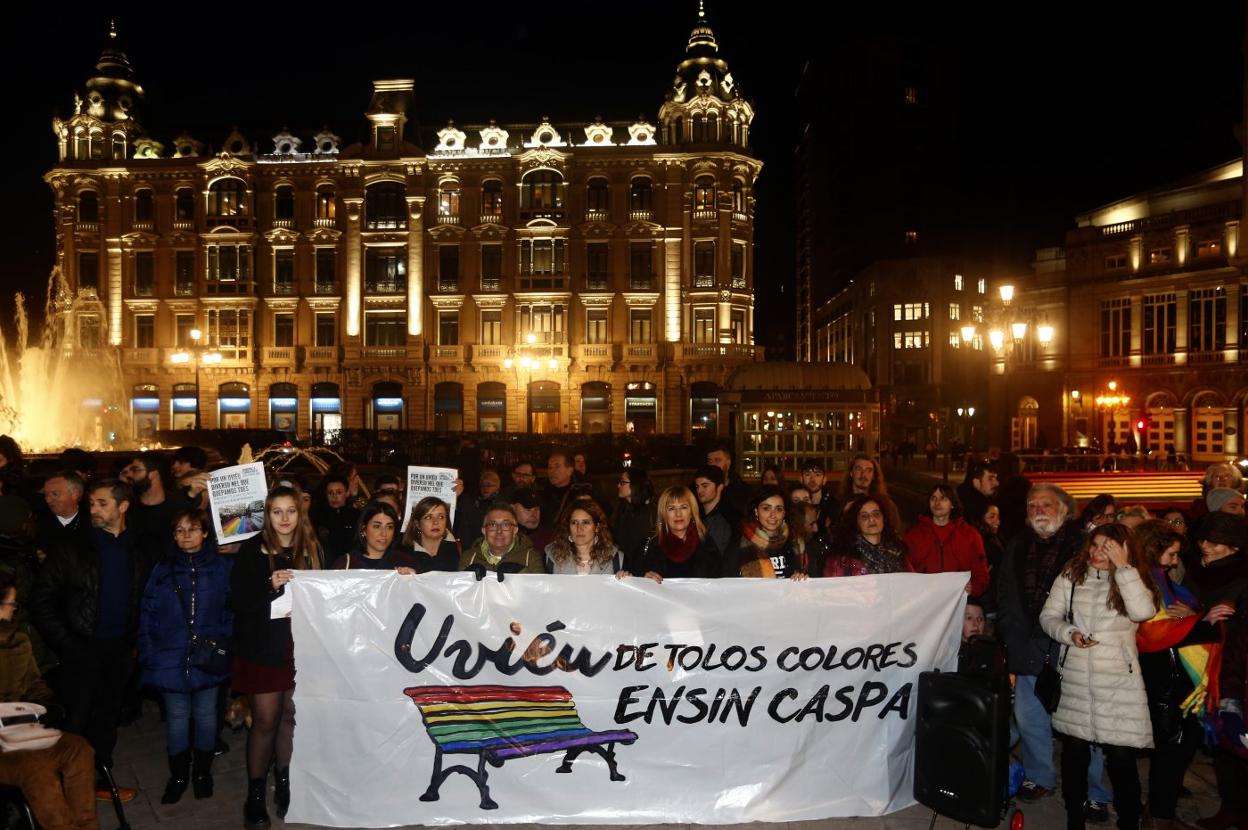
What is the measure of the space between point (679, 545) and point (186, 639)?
3.61 meters

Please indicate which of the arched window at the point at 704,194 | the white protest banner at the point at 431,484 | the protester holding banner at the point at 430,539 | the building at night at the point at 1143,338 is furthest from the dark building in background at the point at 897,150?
the protester holding banner at the point at 430,539

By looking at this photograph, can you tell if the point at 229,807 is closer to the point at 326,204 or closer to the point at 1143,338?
the point at 326,204

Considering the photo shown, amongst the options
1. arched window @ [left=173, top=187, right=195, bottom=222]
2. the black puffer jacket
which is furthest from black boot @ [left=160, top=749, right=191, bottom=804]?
arched window @ [left=173, top=187, right=195, bottom=222]

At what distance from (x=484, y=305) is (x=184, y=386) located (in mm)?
18387

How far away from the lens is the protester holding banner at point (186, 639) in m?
6.19

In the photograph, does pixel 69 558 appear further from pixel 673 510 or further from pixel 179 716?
pixel 673 510

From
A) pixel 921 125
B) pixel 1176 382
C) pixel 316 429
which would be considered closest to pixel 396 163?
pixel 316 429

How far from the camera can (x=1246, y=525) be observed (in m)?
6.71

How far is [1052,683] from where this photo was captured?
5.73 m

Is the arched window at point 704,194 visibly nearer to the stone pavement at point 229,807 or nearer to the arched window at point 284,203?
the arched window at point 284,203

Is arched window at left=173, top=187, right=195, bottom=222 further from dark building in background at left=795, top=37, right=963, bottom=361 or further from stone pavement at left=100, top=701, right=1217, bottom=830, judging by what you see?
dark building in background at left=795, top=37, right=963, bottom=361

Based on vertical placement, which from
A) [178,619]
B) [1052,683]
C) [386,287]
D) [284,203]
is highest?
[284,203]

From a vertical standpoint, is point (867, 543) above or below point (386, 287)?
below

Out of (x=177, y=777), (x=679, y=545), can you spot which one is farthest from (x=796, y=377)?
(x=177, y=777)
